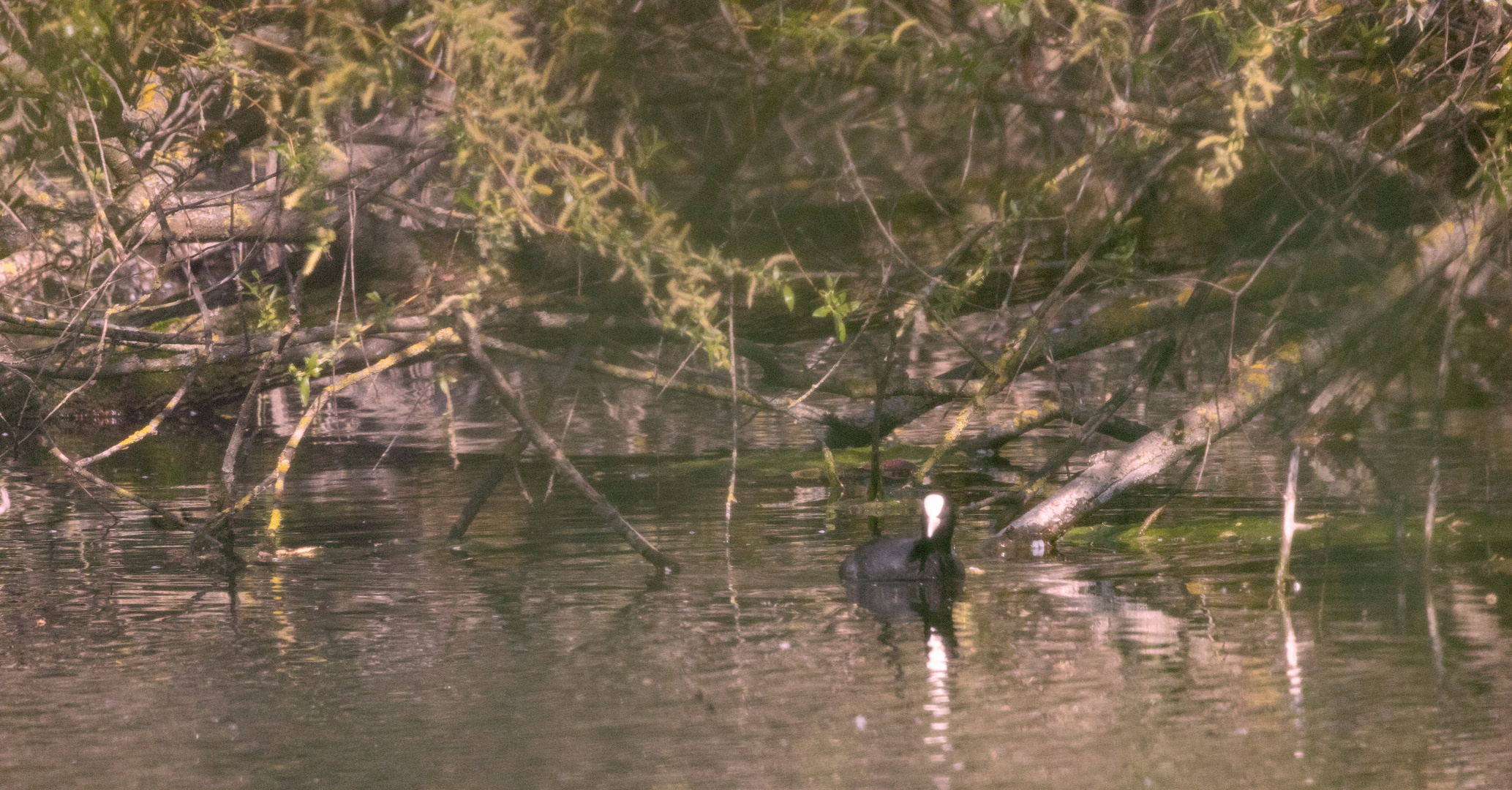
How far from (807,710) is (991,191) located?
191 inches

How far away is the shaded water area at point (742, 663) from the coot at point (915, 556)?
0.57 feet

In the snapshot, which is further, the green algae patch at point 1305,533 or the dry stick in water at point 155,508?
the green algae patch at point 1305,533

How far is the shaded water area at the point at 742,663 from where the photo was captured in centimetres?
481

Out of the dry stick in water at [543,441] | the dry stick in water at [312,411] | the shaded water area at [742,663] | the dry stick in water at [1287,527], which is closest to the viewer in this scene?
the shaded water area at [742,663]

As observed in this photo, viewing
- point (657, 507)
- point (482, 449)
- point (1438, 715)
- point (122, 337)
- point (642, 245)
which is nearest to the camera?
point (1438, 715)

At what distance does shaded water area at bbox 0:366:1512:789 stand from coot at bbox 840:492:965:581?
17cm

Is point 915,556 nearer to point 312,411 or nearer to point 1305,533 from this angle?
point 1305,533

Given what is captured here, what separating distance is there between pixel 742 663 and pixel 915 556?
71.0 inches

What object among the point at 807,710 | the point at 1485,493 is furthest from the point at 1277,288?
the point at 807,710

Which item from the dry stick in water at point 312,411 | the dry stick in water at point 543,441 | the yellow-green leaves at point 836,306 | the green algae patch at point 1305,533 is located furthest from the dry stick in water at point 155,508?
the green algae patch at point 1305,533

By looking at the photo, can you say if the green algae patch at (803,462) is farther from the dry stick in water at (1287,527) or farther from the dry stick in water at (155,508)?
the dry stick in water at (1287,527)

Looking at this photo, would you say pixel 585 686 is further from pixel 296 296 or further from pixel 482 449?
pixel 482 449

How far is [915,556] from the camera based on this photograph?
25.2 ft

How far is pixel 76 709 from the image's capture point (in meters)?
5.50
